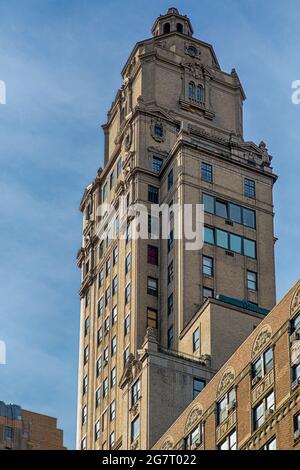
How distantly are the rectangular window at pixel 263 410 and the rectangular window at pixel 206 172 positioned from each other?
61.4 meters

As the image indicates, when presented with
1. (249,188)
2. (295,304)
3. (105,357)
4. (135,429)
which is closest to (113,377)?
(105,357)

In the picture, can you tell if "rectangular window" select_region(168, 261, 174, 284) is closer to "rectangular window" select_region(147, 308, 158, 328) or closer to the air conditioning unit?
"rectangular window" select_region(147, 308, 158, 328)

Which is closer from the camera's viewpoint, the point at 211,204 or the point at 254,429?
the point at 254,429

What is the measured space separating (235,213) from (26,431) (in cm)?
5641

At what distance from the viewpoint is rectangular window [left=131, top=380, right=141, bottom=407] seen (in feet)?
340

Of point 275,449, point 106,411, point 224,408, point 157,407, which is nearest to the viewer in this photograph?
point 275,449

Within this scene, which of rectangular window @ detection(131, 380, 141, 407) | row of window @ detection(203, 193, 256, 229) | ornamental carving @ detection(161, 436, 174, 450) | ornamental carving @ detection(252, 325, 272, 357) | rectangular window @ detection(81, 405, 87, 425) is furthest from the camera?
rectangular window @ detection(81, 405, 87, 425)

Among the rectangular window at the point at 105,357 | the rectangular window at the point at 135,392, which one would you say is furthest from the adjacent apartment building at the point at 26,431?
the rectangular window at the point at 135,392

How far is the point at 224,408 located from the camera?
3137 inches

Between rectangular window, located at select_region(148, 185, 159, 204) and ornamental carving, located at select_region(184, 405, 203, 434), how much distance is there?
185ft

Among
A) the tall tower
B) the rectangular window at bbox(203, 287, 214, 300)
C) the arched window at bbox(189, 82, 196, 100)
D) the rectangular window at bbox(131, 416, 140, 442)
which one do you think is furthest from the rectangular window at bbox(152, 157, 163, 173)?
the rectangular window at bbox(131, 416, 140, 442)
